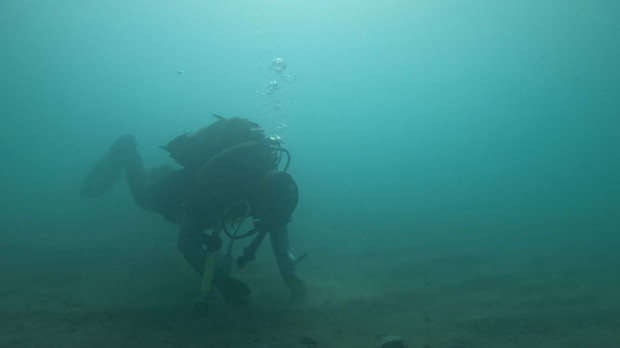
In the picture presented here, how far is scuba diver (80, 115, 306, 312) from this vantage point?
5.11m

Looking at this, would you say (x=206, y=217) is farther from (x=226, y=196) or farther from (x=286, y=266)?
(x=286, y=266)

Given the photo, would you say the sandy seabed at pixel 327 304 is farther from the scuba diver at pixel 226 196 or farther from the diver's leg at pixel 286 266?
the scuba diver at pixel 226 196

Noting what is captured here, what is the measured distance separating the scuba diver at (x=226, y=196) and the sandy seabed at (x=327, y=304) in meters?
0.52

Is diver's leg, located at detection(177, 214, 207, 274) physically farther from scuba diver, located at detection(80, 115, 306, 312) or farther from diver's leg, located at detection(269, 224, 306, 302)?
diver's leg, located at detection(269, 224, 306, 302)

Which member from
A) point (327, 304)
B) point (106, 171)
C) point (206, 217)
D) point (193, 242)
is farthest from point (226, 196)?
point (106, 171)

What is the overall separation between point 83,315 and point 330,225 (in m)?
9.97

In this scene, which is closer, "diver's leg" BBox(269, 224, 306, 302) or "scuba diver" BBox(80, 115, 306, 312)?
"scuba diver" BBox(80, 115, 306, 312)

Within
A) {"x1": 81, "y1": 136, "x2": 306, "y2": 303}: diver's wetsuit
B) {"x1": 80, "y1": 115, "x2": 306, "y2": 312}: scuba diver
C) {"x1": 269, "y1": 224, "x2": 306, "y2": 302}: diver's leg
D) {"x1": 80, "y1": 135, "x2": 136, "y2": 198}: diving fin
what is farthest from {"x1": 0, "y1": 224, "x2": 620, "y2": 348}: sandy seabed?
{"x1": 80, "y1": 135, "x2": 136, "y2": 198}: diving fin

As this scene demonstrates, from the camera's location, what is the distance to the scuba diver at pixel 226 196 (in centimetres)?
511

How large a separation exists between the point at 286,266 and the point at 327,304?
833mm

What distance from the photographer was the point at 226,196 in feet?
17.2

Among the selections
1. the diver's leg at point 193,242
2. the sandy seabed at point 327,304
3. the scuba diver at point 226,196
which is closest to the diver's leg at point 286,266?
the scuba diver at point 226,196

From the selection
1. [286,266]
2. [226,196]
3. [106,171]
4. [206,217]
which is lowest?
[286,266]

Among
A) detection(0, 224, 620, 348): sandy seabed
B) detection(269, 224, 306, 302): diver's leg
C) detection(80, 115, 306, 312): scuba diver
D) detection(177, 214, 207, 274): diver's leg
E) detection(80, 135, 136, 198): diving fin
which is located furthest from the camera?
detection(80, 135, 136, 198): diving fin
